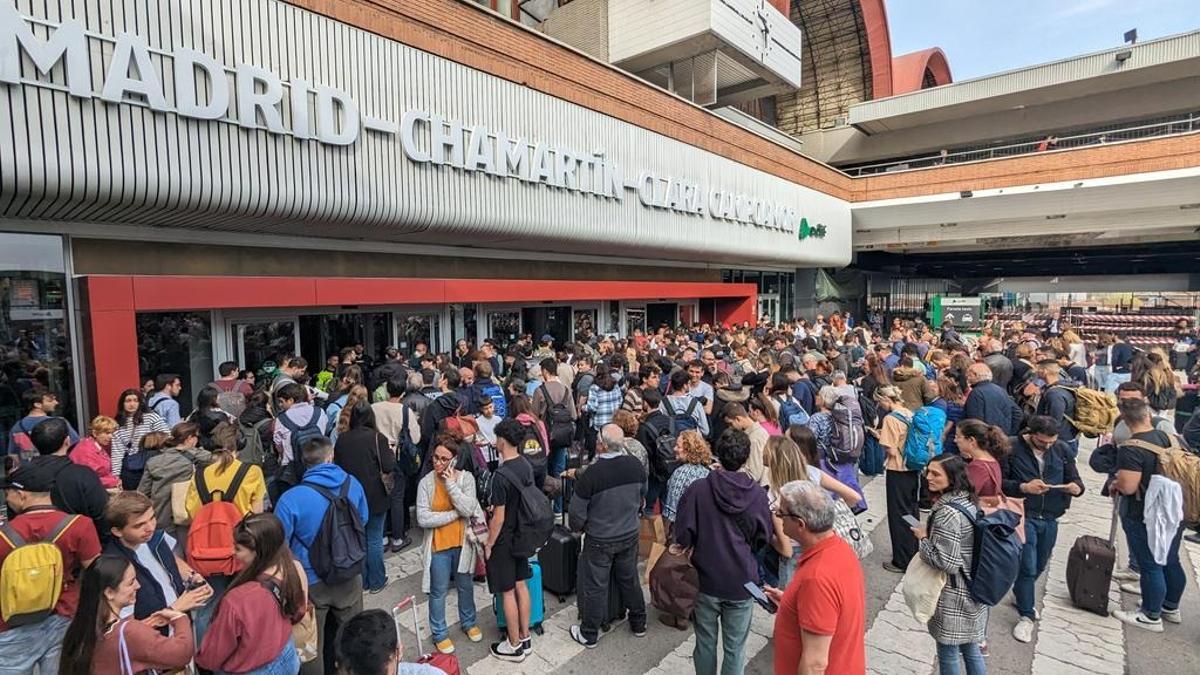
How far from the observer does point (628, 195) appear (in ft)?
41.5

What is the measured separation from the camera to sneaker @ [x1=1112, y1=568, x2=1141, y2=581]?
4.90 meters

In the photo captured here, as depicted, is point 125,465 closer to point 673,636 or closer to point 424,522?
point 424,522

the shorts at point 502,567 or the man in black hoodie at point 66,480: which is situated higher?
the man in black hoodie at point 66,480

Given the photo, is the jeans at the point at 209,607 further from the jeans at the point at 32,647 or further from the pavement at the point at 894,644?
the pavement at the point at 894,644

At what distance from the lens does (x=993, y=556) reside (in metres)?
2.95

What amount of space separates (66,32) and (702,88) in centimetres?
1637

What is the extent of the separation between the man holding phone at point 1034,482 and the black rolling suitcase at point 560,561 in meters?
3.41

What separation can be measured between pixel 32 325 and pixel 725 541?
8.34m

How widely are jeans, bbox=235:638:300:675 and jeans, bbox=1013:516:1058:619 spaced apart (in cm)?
480

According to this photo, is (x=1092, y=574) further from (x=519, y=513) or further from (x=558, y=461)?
(x=558, y=461)

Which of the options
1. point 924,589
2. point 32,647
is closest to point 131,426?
point 32,647

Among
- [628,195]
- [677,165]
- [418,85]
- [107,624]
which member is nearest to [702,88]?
[677,165]

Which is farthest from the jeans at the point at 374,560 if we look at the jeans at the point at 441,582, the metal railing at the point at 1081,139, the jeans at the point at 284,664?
the metal railing at the point at 1081,139

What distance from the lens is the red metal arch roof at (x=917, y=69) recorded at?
101ft
